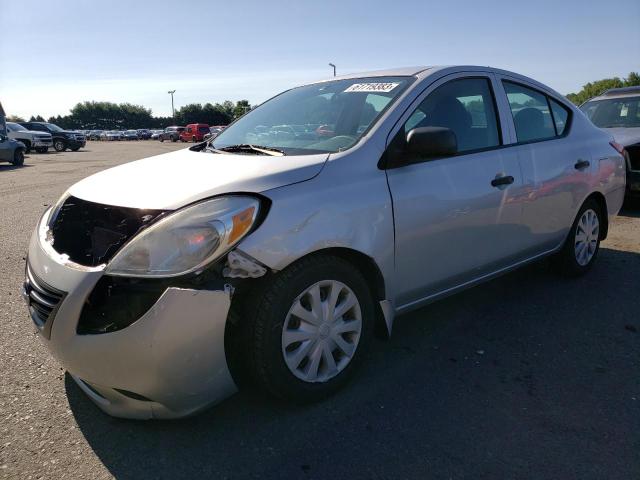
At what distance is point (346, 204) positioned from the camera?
251cm

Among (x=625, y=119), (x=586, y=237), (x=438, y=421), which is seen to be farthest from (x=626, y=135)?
(x=438, y=421)

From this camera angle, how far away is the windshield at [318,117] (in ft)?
9.63

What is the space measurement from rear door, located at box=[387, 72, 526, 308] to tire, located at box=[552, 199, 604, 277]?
880 millimetres

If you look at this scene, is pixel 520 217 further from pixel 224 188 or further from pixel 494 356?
pixel 224 188

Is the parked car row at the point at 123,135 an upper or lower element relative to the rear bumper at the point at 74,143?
lower

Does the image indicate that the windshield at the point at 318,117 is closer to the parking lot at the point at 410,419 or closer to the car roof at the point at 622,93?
the parking lot at the point at 410,419

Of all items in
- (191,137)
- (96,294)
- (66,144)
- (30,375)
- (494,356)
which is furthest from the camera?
(191,137)

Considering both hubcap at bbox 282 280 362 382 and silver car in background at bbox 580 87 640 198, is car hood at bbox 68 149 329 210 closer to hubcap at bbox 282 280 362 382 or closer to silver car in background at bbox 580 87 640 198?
hubcap at bbox 282 280 362 382

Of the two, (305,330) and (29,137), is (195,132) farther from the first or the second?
(305,330)

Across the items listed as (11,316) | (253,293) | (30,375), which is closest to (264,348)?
(253,293)

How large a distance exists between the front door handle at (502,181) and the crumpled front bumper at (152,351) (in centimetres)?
195

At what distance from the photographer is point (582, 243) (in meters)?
4.41

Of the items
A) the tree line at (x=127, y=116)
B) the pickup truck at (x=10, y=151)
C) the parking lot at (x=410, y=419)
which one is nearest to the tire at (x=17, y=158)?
the pickup truck at (x=10, y=151)

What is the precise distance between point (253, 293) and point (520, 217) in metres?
2.12
